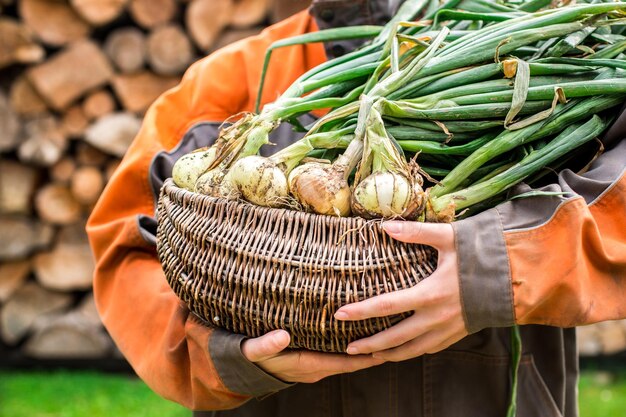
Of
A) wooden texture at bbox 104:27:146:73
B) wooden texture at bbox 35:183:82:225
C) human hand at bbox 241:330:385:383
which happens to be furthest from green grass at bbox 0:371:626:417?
human hand at bbox 241:330:385:383

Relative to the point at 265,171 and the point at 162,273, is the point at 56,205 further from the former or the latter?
the point at 265,171

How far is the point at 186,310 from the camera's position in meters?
1.17

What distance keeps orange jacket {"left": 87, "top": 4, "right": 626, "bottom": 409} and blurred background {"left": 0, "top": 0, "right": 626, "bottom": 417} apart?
4.70 feet

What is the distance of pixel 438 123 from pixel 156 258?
0.62 meters

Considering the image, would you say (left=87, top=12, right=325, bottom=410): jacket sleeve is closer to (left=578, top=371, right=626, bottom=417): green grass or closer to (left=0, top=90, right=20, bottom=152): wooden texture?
(left=0, top=90, right=20, bottom=152): wooden texture

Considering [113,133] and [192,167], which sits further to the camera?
[113,133]

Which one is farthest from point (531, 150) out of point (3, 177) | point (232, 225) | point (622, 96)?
point (3, 177)

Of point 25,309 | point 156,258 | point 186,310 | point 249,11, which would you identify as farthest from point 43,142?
point 186,310

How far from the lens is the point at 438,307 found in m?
0.93

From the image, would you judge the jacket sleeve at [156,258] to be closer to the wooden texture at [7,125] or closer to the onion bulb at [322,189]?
the onion bulb at [322,189]

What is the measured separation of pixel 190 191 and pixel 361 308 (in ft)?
1.09

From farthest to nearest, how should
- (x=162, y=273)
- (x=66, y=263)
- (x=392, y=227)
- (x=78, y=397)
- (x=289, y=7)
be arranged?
1. (x=66, y=263)
2. (x=78, y=397)
3. (x=289, y=7)
4. (x=162, y=273)
5. (x=392, y=227)

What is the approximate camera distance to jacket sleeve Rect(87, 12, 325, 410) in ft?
3.60

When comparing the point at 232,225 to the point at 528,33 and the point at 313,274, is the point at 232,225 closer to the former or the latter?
the point at 313,274
